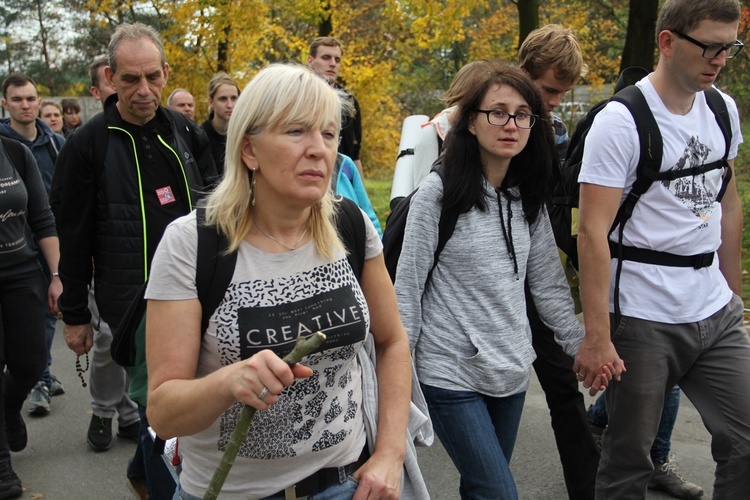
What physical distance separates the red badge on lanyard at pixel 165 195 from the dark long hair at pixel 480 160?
1.34 meters

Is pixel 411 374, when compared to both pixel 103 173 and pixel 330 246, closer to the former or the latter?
pixel 330 246

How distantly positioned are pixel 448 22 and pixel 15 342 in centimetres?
786

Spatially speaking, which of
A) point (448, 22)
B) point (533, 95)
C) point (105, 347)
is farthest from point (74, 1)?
point (533, 95)

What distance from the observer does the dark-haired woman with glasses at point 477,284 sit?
120 inches

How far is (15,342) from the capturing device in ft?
15.5

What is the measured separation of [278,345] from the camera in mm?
2109

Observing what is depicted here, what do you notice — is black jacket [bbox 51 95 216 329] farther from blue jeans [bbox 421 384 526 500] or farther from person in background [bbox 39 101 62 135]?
person in background [bbox 39 101 62 135]

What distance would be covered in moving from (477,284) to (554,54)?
4.99ft

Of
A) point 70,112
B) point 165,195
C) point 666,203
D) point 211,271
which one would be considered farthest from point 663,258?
point 70,112

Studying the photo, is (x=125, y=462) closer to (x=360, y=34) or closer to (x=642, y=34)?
(x=642, y=34)

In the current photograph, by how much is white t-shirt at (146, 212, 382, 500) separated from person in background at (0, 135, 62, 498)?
9.21 feet

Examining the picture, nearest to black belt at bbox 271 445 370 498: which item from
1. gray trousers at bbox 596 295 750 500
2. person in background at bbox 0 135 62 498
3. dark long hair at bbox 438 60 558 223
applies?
dark long hair at bbox 438 60 558 223

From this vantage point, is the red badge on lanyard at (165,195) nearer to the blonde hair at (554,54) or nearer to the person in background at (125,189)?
the person in background at (125,189)

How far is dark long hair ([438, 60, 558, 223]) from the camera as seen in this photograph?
3.10 metres
